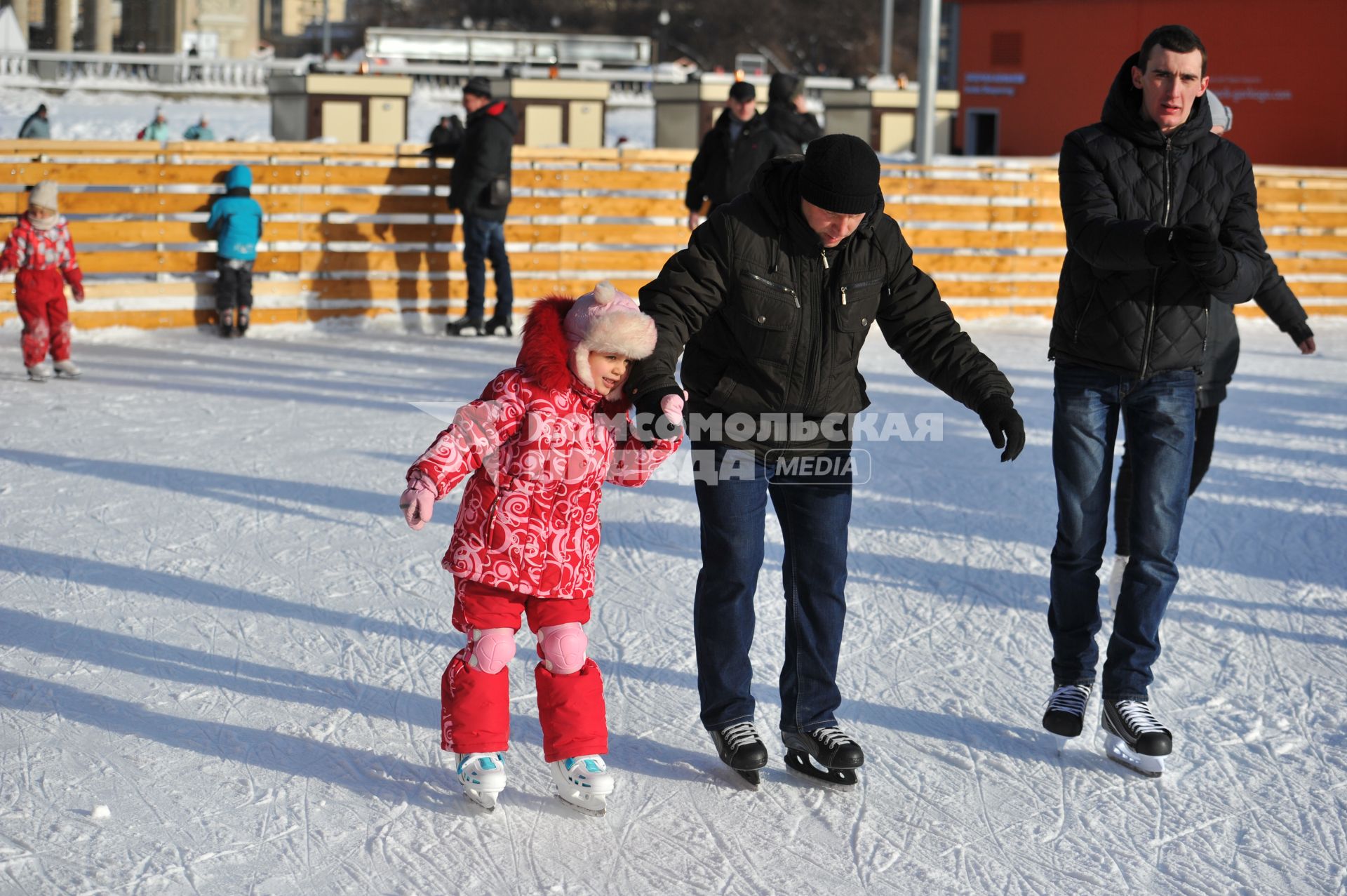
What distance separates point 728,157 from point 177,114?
26.1 metres

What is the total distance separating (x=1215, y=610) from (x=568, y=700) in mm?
2454

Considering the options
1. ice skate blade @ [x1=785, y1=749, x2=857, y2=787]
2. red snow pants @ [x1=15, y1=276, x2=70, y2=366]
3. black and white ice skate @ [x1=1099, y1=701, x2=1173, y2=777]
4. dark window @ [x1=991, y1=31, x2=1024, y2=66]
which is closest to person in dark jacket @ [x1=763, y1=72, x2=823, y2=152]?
red snow pants @ [x1=15, y1=276, x2=70, y2=366]

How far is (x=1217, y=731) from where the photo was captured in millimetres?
3557

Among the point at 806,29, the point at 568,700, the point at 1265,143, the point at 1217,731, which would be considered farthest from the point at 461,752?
the point at 806,29

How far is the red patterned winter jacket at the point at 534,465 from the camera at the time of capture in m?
2.83

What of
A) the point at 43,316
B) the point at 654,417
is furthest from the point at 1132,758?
the point at 43,316

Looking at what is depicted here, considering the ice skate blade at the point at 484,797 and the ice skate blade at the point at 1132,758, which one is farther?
the ice skate blade at the point at 1132,758

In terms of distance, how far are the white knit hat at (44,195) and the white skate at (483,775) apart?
5.67 meters

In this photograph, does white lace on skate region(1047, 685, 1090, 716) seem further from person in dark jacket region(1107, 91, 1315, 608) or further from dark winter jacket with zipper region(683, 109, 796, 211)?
dark winter jacket with zipper region(683, 109, 796, 211)

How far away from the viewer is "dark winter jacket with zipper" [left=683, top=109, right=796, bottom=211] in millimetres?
8617

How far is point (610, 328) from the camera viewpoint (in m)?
2.77

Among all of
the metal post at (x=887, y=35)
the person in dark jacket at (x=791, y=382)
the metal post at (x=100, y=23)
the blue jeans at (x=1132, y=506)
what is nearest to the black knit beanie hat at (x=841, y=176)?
the person in dark jacket at (x=791, y=382)

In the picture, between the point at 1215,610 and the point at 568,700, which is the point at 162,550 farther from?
the point at 1215,610

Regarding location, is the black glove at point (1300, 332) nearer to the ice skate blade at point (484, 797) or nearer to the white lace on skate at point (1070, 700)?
the white lace on skate at point (1070, 700)
